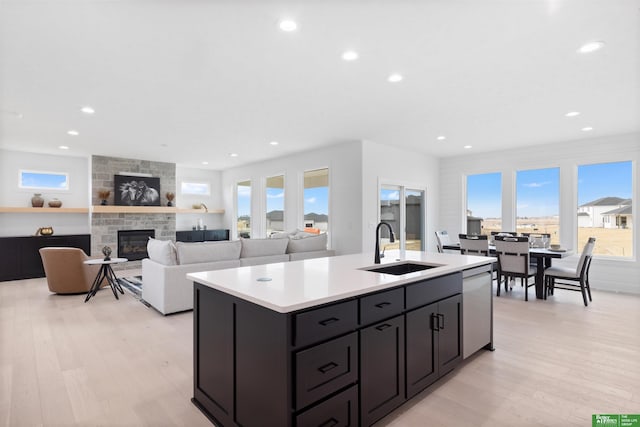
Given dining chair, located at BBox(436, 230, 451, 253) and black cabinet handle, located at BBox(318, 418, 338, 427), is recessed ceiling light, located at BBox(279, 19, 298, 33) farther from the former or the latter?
dining chair, located at BBox(436, 230, 451, 253)

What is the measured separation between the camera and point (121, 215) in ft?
26.6

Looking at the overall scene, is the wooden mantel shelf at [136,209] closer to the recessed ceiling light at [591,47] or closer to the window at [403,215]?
the window at [403,215]

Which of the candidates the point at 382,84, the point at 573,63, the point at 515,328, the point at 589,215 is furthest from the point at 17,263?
the point at 589,215

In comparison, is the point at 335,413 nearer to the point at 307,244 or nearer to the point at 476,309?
the point at 476,309

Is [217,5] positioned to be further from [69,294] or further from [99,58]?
[69,294]

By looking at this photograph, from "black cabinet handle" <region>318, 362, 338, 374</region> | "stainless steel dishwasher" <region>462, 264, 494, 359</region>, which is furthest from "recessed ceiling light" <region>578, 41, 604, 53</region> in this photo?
"black cabinet handle" <region>318, 362, 338, 374</region>

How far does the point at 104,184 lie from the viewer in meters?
7.82

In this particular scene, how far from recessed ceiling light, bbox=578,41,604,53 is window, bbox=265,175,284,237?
622 centimetres

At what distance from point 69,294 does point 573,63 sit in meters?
7.37

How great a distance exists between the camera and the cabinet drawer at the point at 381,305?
1.88m

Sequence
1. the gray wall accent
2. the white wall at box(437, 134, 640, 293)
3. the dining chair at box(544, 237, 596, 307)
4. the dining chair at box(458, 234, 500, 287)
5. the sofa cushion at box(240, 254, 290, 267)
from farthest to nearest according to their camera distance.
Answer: the gray wall accent, the white wall at box(437, 134, 640, 293), the dining chair at box(458, 234, 500, 287), the sofa cushion at box(240, 254, 290, 267), the dining chair at box(544, 237, 596, 307)

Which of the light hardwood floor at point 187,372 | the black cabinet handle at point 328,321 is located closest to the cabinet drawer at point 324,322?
the black cabinet handle at point 328,321

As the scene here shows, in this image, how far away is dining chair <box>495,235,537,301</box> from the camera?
4.88 meters

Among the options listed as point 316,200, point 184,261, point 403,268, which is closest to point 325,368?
point 403,268
